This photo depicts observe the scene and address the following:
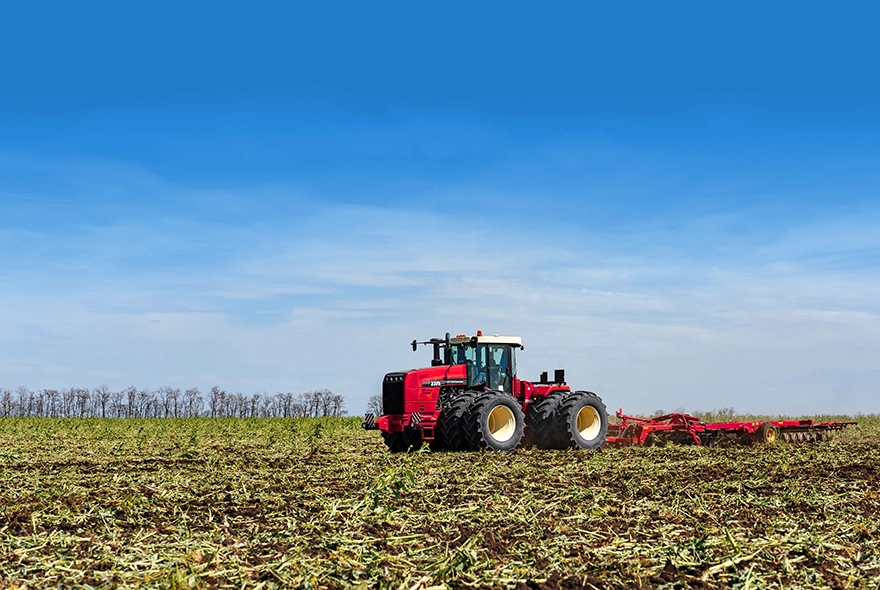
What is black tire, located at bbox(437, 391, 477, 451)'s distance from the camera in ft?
51.0

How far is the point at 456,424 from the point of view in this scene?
15555 millimetres

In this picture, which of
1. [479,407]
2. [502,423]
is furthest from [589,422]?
[479,407]

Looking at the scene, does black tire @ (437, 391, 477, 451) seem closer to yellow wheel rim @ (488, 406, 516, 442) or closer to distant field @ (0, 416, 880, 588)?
yellow wheel rim @ (488, 406, 516, 442)

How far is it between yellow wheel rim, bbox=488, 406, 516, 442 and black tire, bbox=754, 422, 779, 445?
244 inches

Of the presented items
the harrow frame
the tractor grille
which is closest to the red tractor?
the tractor grille

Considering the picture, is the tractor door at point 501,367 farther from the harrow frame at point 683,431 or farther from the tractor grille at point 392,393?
the harrow frame at point 683,431

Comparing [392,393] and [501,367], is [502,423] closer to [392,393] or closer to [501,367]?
[501,367]

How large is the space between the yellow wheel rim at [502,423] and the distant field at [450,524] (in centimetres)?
183

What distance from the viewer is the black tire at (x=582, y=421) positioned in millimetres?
16531

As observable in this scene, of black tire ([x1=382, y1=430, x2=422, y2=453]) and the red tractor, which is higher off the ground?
the red tractor

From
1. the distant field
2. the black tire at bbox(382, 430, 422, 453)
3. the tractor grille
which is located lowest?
the distant field

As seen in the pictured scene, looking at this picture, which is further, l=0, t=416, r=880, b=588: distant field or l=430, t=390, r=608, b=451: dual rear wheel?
l=430, t=390, r=608, b=451: dual rear wheel

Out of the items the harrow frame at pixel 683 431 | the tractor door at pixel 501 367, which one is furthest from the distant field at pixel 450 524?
the harrow frame at pixel 683 431

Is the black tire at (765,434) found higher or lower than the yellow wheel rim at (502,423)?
lower
